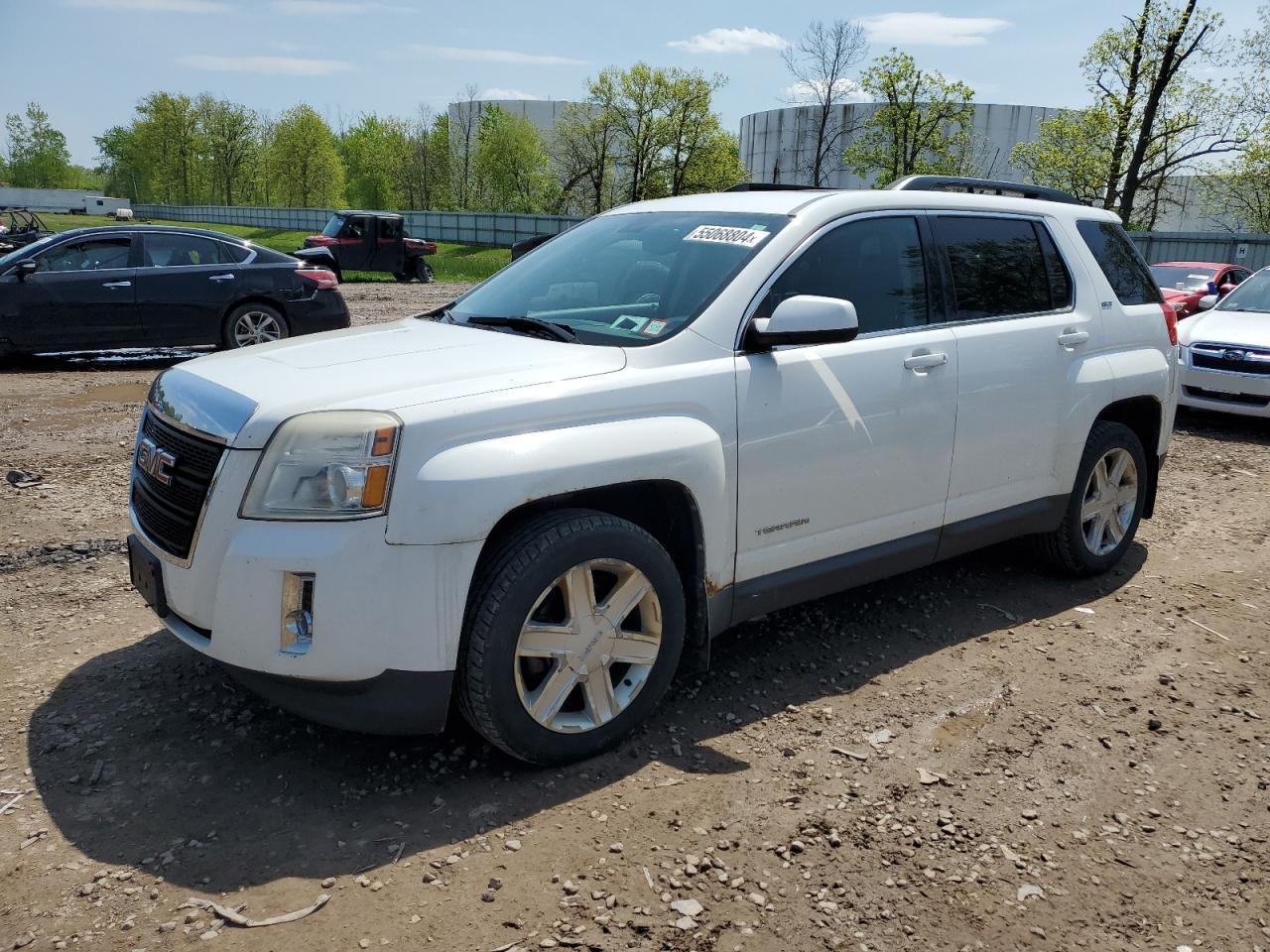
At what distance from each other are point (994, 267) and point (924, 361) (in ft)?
2.76

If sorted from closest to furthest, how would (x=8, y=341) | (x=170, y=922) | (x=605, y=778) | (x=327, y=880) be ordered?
1. (x=170, y=922)
2. (x=327, y=880)
3. (x=605, y=778)
4. (x=8, y=341)

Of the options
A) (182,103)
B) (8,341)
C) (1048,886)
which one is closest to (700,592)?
(1048,886)

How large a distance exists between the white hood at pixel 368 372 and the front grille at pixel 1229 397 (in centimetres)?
858

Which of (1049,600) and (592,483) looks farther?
(1049,600)

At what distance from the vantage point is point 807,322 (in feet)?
11.2

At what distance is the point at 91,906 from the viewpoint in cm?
259

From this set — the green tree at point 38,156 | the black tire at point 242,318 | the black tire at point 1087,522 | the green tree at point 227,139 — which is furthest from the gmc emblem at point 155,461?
the green tree at point 38,156

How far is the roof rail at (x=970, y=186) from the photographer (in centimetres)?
467

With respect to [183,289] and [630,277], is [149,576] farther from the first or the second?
[183,289]

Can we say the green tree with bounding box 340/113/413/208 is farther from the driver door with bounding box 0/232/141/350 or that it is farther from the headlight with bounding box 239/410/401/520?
the headlight with bounding box 239/410/401/520

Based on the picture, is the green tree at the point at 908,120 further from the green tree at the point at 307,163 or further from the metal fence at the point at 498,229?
the green tree at the point at 307,163

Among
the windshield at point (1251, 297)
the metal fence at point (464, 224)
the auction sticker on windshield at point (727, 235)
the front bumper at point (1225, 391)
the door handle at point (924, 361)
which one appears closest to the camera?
the auction sticker on windshield at point (727, 235)

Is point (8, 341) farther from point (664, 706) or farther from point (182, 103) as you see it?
point (182, 103)

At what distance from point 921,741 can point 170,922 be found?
2418mm
